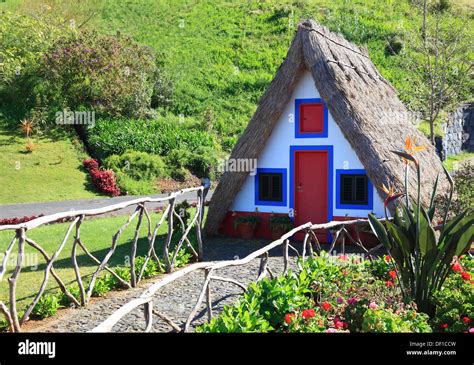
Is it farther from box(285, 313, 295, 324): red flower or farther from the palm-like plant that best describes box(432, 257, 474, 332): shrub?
box(285, 313, 295, 324): red flower

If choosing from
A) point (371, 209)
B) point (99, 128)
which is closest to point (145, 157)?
point (99, 128)

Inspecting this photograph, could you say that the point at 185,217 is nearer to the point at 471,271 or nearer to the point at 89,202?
the point at 471,271

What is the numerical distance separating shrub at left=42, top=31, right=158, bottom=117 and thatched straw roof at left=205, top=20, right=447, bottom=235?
1824cm

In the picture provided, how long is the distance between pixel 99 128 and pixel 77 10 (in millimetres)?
19889

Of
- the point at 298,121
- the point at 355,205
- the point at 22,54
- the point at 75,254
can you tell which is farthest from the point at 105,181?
the point at 75,254

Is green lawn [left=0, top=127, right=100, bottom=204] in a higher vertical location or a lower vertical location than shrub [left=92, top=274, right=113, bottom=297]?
higher

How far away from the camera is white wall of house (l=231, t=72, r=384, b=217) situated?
13.2 meters

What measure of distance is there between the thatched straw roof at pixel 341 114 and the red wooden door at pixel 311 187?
3.63ft

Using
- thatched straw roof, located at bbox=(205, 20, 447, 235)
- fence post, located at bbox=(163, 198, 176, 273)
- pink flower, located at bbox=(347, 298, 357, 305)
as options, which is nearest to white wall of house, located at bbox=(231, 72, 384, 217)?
thatched straw roof, located at bbox=(205, 20, 447, 235)

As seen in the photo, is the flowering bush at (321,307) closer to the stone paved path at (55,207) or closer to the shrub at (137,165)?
the stone paved path at (55,207)

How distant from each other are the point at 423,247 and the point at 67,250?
9496mm

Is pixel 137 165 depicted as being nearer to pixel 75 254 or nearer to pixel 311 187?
pixel 311 187

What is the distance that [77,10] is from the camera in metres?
45.2

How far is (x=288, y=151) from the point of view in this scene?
13.9 metres
